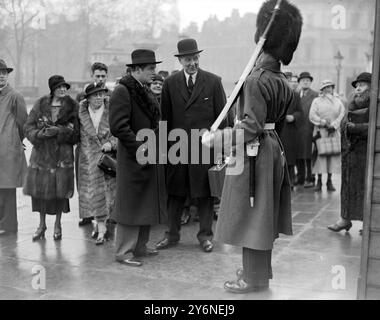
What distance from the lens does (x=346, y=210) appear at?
19.1 feet

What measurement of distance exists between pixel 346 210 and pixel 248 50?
67.4 ft

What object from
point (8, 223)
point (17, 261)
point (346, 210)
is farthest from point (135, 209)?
point (346, 210)

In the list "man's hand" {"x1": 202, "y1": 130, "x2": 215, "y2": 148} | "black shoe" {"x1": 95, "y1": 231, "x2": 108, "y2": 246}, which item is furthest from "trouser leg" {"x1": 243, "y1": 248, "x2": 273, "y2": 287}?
"black shoe" {"x1": 95, "y1": 231, "x2": 108, "y2": 246}

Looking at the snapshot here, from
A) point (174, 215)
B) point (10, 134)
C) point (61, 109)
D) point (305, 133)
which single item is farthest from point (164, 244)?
point (305, 133)

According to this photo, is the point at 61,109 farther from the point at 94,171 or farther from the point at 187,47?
the point at 187,47

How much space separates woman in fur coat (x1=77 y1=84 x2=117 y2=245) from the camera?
222 inches

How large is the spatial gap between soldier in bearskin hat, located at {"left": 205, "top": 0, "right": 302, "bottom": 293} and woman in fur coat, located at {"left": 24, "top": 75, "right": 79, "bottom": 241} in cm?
223

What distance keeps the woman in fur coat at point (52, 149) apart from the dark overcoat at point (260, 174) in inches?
87.9

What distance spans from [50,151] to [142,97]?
1.44 m

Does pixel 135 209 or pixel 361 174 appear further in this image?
pixel 361 174

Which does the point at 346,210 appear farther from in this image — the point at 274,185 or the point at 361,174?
the point at 274,185

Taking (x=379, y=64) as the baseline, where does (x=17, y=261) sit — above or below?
below

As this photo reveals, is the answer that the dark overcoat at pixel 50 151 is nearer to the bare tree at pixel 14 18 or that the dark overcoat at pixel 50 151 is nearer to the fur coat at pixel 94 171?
the fur coat at pixel 94 171

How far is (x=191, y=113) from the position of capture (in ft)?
17.4
